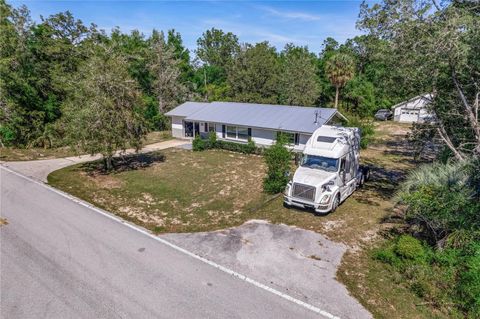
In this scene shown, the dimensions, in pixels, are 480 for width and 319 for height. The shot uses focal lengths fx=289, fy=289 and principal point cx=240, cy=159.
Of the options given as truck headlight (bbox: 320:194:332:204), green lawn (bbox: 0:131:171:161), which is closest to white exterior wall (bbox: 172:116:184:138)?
green lawn (bbox: 0:131:171:161)

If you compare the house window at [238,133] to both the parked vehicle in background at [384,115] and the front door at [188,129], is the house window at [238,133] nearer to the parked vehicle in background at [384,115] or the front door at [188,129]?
the front door at [188,129]

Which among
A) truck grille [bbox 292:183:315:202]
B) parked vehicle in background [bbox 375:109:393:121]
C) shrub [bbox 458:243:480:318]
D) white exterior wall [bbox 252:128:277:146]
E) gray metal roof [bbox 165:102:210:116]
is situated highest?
gray metal roof [bbox 165:102:210:116]

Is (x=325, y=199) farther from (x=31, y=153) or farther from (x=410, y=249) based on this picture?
(x=31, y=153)

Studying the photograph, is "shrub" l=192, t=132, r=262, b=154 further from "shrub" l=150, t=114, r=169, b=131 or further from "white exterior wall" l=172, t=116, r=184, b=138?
"shrub" l=150, t=114, r=169, b=131

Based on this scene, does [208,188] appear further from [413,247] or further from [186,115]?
[186,115]

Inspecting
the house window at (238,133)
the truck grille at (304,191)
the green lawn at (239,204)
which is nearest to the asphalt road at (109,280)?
A: the green lawn at (239,204)
